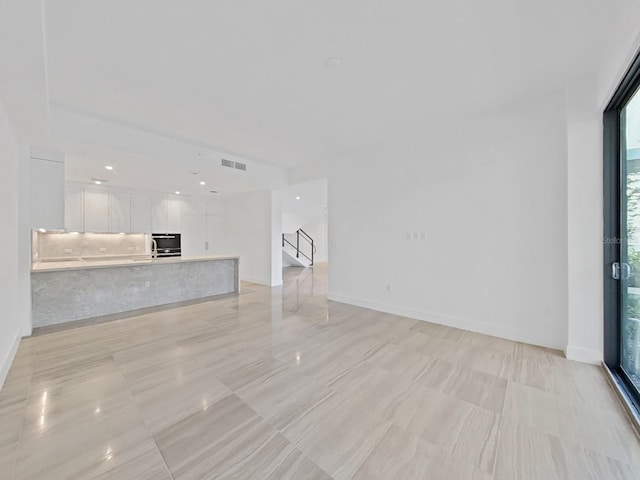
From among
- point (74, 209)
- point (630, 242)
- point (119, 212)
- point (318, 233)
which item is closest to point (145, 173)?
point (119, 212)

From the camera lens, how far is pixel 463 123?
3.66 m

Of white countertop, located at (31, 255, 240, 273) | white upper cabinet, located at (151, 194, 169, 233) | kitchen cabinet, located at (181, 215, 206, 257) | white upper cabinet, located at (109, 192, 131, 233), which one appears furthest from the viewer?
kitchen cabinet, located at (181, 215, 206, 257)

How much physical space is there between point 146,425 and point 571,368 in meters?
3.76

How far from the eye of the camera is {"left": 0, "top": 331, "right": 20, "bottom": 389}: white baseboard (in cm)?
229

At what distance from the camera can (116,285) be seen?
4496 millimetres

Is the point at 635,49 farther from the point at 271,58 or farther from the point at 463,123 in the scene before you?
the point at 271,58

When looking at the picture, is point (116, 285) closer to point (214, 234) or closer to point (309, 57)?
point (214, 234)

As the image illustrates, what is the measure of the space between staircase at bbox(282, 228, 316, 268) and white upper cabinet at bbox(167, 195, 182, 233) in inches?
173

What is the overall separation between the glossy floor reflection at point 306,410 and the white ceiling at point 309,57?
9.72 feet

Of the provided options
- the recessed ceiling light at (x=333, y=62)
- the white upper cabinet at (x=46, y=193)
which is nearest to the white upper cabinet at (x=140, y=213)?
the white upper cabinet at (x=46, y=193)

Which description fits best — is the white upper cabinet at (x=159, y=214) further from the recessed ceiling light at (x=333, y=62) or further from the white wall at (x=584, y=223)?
the white wall at (x=584, y=223)

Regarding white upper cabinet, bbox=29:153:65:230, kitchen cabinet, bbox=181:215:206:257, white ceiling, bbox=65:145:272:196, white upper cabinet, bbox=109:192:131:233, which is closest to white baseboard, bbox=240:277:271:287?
kitchen cabinet, bbox=181:215:206:257

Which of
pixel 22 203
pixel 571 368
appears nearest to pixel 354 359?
pixel 571 368

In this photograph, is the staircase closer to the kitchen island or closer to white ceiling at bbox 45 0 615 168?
the kitchen island
